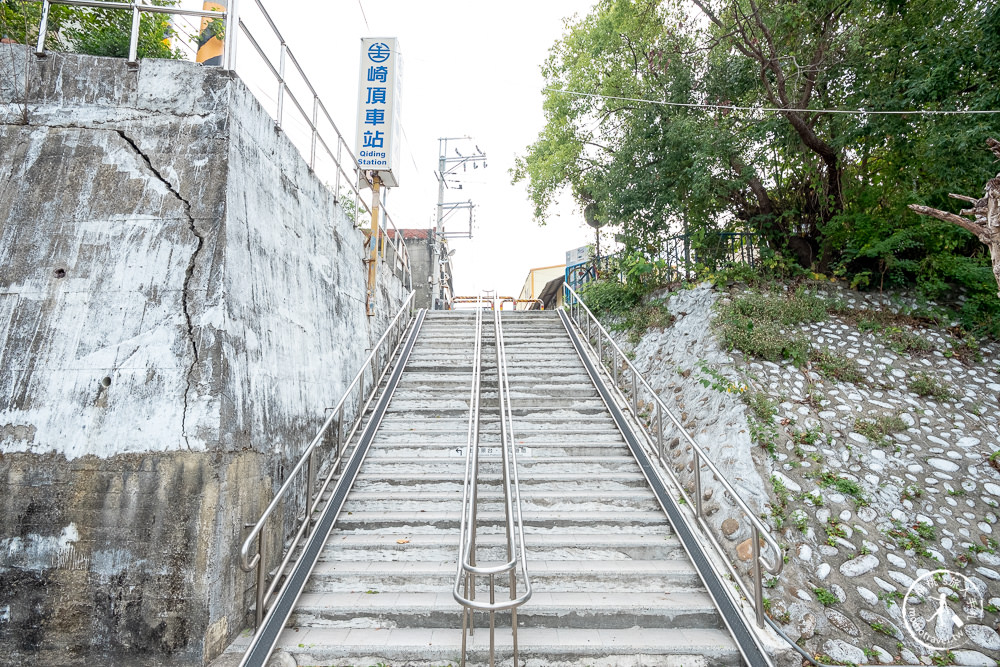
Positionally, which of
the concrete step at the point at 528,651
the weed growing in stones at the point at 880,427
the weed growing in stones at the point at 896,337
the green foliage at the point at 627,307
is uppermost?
the green foliage at the point at 627,307

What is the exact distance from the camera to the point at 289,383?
4.53m

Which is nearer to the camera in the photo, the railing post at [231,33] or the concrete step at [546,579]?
the concrete step at [546,579]

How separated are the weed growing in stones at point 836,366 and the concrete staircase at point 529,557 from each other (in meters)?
2.60

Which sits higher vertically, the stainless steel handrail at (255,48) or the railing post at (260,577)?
the stainless steel handrail at (255,48)

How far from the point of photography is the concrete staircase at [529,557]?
3.25 meters

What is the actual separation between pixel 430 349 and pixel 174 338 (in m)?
5.22

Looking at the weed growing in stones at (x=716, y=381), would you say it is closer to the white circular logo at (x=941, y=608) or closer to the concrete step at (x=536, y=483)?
the concrete step at (x=536, y=483)

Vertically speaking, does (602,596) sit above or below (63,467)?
below

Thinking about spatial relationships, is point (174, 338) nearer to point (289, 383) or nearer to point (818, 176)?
point (289, 383)

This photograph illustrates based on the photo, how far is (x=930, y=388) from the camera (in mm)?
5539

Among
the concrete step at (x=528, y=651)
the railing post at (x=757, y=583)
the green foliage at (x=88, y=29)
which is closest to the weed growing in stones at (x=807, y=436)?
the railing post at (x=757, y=583)

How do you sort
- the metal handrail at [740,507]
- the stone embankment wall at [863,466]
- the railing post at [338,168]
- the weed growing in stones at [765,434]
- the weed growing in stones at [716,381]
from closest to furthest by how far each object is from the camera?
the metal handrail at [740,507] → the stone embankment wall at [863,466] → the weed growing in stones at [765,434] → the weed growing in stones at [716,381] → the railing post at [338,168]

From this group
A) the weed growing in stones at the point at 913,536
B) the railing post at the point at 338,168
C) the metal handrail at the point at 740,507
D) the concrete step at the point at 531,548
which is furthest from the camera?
the railing post at the point at 338,168

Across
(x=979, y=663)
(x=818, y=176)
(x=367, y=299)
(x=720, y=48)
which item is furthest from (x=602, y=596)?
(x=720, y=48)
